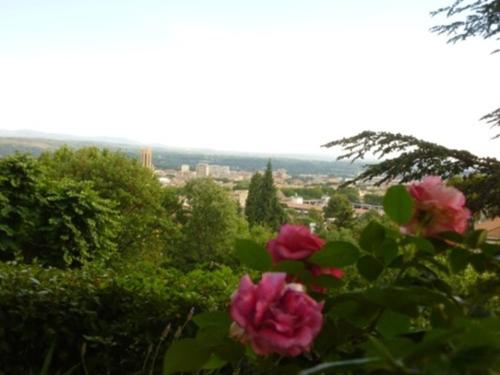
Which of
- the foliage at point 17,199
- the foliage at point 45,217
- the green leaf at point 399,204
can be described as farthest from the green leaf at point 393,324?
the foliage at point 17,199

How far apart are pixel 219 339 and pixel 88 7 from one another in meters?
24.3

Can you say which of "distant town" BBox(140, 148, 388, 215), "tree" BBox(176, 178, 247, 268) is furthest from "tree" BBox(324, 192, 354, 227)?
"tree" BBox(176, 178, 247, 268)

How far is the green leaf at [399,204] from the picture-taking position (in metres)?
0.59

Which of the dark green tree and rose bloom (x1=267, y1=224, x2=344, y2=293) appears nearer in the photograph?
rose bloom (x1=267, y1=224, x2=344, y2=293)

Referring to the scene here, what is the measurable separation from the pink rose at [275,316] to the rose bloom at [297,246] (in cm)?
9

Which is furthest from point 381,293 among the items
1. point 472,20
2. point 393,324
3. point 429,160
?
point 472,20

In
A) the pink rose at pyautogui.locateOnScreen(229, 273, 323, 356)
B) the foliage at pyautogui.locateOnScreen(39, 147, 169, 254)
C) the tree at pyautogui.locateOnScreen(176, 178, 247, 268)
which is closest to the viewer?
the pink rose at pyautogui.locateOnScreen(229, 273, 323, 356)

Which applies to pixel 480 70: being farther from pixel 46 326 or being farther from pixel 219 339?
pixel 219 339

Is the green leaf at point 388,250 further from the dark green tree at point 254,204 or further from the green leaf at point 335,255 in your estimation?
the dark green tree at point 254,204

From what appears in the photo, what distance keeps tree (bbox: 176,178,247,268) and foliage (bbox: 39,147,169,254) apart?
3.86 meters

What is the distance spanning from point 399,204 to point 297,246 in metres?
0.12

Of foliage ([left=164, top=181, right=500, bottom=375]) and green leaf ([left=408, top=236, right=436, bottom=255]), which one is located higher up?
green leaf ([left=408, top=236, right=436, bottom=255])

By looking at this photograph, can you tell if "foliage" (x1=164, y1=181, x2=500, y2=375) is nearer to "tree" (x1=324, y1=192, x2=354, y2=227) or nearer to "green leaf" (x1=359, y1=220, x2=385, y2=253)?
"green leaf" (x1=359, y1=220, x2=385, y2=253)

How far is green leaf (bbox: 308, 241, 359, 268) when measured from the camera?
57 centimetres
